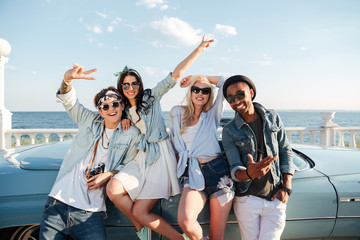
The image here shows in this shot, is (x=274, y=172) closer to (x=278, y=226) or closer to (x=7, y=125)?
(x=278, y=226)

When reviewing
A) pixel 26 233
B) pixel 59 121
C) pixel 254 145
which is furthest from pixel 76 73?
pixel 59 121

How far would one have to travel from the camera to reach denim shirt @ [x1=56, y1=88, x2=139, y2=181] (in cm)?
214

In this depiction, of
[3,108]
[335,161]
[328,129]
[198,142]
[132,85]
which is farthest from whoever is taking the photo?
[328,129]

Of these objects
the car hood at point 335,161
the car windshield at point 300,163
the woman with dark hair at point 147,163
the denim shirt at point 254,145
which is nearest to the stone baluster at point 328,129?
the car hood at point 335,161

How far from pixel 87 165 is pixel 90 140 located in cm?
23

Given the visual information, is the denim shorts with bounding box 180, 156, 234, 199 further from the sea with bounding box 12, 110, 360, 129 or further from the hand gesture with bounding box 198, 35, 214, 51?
the sea with bounding box 12, 110, 360, 129

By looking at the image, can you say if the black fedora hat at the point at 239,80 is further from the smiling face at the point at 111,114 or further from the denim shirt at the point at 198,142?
the smiling face at the point at 111,114

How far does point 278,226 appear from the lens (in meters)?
1.94

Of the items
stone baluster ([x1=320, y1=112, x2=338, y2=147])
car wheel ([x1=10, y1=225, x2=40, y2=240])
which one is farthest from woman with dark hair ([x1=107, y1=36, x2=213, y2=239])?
stone baluster ([x1=320, y1=112, x2=338, y2=147])

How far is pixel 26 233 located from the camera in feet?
6.80

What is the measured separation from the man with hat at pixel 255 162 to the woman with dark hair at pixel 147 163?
1.71 ft

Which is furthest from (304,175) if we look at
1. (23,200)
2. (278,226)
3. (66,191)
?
(23,200)

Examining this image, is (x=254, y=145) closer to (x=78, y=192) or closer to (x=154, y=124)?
(x=154, y=124)

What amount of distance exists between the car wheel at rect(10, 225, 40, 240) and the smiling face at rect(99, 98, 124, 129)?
3.38ft
